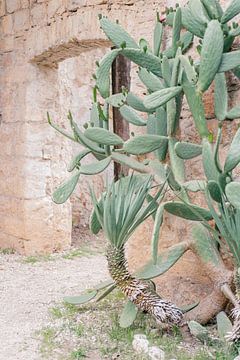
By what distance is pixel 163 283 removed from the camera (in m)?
3.27

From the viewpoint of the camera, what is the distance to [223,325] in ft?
8.64

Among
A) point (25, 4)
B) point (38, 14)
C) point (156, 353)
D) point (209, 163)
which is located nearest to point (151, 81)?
point (209, 163)

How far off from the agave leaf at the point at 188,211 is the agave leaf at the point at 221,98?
0.45 metres

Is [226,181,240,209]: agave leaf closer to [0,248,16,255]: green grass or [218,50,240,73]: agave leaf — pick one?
[218,50,240,73]: agave leaf

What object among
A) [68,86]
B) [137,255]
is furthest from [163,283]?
[68,86]

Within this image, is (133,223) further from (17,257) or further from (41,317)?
(17,257)

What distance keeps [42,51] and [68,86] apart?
90 cm

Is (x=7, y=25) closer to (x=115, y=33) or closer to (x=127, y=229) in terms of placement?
(x=115, y=33)

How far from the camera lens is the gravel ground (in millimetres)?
2982

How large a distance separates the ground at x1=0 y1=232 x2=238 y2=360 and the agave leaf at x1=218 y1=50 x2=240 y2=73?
1285 millimetres

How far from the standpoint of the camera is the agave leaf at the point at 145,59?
2799mm

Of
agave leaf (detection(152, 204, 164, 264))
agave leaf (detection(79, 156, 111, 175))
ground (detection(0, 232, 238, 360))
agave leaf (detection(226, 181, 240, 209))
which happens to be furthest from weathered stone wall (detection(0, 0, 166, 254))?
agave leaf (detection(226, 181, 240, 209))

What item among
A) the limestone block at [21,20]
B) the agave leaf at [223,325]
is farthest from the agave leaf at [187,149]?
the limestone block at [21,20]

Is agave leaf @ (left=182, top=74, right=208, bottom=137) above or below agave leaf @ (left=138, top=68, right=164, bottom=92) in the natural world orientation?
below
